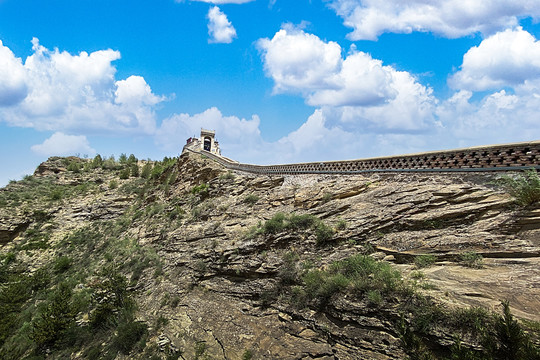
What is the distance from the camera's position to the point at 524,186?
21.4ft

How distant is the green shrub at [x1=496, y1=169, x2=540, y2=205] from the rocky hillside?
111 mm

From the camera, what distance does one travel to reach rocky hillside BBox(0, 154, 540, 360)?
543cm

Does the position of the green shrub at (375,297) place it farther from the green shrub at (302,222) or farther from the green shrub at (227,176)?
the green shrub at (227,176)

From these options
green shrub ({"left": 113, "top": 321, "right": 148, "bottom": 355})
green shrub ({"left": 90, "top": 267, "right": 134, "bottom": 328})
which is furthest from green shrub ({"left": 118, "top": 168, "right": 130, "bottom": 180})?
green shrub ({"left": 113, "top": 321, "right": 148, "bottom": 355})

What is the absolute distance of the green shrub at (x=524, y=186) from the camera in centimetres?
626

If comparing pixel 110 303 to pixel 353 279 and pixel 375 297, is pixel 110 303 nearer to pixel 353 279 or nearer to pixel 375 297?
pixel 353 279

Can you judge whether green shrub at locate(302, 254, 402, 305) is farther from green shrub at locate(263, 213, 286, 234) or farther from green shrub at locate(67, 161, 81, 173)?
green shrub at locate(67, 161, 81, 173)

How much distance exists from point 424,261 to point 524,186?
294 cm

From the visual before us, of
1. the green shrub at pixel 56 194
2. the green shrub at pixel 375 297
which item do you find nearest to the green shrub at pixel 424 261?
the green shrub at pixel 375 297

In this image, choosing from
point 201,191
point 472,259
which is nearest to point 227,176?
point 201,191

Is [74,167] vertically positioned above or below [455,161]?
above

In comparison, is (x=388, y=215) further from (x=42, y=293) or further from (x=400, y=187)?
(x=42, y=293)

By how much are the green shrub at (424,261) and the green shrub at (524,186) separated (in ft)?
7.81

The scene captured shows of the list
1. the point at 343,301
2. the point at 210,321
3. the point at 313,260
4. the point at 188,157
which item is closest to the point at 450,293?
the point at 343,301
